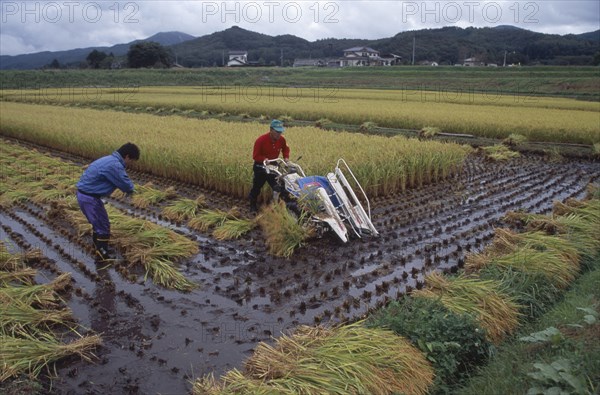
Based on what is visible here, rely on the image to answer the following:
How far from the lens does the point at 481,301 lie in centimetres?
436

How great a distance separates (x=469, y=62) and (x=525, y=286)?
75146 mm

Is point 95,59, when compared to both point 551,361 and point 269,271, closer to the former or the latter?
point 269,271

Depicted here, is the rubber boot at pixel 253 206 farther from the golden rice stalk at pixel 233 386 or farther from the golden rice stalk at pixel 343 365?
the golden rice stalk at pixel 233 386

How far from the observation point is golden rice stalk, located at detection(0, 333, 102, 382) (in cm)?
359

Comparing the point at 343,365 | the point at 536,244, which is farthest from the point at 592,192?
the point at 343,365

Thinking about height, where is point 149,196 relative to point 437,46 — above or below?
below

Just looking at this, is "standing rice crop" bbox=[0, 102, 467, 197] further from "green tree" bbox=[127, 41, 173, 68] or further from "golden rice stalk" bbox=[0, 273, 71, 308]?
"green tree" bbox=[127, 41, 173, 68]

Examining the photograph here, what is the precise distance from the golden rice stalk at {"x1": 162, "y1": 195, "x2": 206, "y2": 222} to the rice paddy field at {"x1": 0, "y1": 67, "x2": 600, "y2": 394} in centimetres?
3

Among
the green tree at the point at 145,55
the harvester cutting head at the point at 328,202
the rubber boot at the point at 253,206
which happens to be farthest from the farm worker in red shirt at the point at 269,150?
the green tree at the point at 145,55

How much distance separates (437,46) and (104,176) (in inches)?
3371

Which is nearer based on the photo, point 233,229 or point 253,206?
point 233,229

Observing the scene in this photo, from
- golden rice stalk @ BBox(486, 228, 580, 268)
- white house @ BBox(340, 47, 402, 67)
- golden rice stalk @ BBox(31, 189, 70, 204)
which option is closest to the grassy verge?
golden rice stalk @ BBox(486, 228, 580, 268)

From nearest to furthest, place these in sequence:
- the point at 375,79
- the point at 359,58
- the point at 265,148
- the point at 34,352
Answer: the point at 34,352 → the point at 265,148 → the point at 375,79 → the point at 359,58

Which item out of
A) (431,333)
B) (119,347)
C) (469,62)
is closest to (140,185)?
(119,347)
